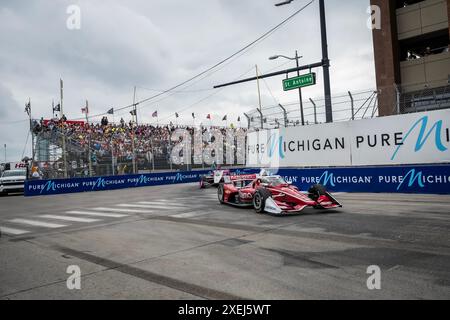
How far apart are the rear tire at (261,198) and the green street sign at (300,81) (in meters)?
9.27

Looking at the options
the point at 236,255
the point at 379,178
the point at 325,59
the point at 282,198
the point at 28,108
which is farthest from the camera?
the point at 28,108

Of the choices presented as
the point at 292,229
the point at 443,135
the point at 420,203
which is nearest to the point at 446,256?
the point at 292,229

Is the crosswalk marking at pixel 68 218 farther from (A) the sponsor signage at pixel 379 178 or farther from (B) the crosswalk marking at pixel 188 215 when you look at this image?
(A) the sponsor signage at pixel 379 178

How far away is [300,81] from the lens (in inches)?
738

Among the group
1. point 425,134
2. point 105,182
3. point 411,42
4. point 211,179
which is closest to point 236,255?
point 425,134

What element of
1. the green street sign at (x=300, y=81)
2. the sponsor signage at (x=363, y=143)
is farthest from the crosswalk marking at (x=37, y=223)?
the green street sign at (x=300, y=81)

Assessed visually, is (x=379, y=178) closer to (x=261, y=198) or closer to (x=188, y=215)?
(x=261, y=198)

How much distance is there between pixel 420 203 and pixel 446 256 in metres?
6.36

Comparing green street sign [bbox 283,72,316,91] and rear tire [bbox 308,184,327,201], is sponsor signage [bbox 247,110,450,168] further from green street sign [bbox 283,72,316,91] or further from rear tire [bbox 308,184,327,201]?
rear tire [bbox 308,184,327,201]

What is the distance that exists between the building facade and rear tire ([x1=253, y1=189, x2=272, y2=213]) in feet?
61.2

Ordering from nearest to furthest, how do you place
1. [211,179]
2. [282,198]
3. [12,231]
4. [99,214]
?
1. [12,231]
2. [282,198]
3. [99,214]
4. [211,179]

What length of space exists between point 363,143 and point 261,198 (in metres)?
8.48

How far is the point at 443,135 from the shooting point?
48.3 feet
